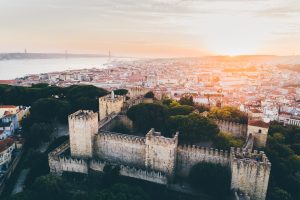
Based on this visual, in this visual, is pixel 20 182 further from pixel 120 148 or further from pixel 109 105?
pixel 109 105

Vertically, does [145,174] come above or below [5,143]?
below

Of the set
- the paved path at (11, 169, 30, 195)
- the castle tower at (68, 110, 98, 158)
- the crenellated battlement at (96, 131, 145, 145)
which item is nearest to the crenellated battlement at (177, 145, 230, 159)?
the crenellated battlement at (96, 131, 145, 145)

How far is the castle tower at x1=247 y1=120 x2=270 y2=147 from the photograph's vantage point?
21.2 m

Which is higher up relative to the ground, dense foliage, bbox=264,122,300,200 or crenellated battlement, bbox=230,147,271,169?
crenellated battlement, bbox=230,147,271,169

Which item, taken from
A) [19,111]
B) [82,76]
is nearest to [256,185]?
[19,111]

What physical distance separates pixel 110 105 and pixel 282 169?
14.5 meters

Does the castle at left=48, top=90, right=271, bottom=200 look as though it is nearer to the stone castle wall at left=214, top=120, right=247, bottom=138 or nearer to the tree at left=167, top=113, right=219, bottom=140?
the tree at left=167, top=113, right=219, bottom=140

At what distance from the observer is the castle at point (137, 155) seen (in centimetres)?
1767

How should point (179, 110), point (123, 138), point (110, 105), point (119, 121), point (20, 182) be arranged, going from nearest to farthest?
point (123, 138), point (20, 182), point (119, 121), point (110, 105), point (179, 110)

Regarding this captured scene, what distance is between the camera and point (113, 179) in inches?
717

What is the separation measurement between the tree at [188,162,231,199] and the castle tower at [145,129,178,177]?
5.24 feet

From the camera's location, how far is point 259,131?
21312 millimetres

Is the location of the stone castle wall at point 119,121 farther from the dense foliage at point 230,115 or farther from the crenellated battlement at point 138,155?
the dense foliage at point 230,115

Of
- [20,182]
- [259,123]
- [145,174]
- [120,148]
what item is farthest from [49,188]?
[259,123]
